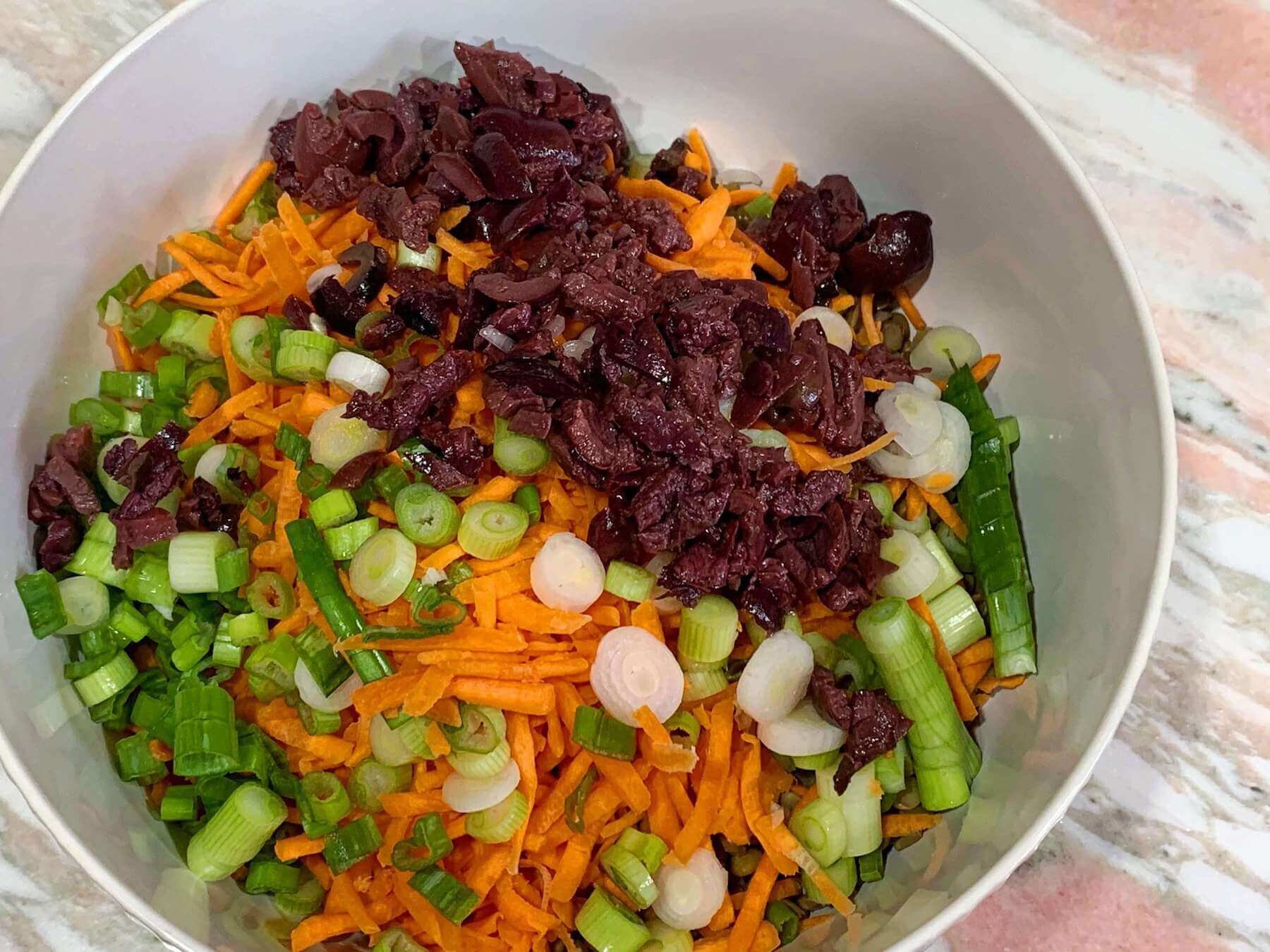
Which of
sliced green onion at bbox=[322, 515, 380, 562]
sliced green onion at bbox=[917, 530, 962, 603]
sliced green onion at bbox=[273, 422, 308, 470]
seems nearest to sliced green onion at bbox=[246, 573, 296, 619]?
sliced green onion at bbox=[322, 515, 380, 562]

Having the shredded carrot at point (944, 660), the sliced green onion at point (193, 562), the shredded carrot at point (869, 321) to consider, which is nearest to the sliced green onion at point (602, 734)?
the shredded carrot at point (944, 660)

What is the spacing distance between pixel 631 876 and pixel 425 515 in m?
0.74

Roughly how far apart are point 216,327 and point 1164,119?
2.45 meters

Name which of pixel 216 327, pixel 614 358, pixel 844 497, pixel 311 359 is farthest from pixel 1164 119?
pixel 216 327

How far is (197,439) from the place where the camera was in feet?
6.23

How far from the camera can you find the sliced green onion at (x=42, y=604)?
1.78 m

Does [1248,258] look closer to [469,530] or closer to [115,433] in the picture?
[469,530]

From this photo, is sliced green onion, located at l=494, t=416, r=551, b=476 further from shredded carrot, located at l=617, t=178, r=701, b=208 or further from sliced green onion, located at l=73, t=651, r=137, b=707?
sliced green onion, located at l=73, t=651, r=137, b=707

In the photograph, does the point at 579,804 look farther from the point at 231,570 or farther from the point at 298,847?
the point at 231,570

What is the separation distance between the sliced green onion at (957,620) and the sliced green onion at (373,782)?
108 centimetres

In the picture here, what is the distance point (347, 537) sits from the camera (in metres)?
1.71

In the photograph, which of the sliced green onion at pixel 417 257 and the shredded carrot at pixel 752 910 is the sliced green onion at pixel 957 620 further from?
the sliced green onion at pixel 417 257

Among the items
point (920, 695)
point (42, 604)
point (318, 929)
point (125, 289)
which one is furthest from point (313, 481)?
point (920, 695)

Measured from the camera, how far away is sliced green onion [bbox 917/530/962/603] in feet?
6.16
